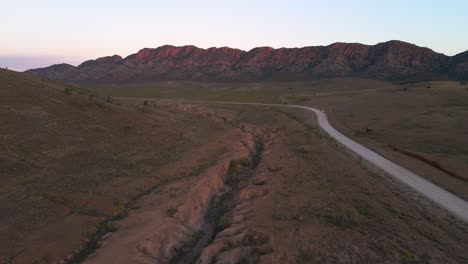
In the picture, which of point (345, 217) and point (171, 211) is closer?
point (345, 217)

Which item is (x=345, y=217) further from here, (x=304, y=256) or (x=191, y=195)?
(x=191, y=195)

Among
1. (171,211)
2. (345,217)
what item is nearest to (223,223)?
(171,211)

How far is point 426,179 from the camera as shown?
20359 mm

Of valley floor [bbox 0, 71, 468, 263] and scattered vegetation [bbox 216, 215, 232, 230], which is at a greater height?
valley floor [bbox 0, 71, 468, 263]

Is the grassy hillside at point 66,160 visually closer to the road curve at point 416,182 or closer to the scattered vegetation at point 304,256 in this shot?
the scattered vegetation at point 304,256

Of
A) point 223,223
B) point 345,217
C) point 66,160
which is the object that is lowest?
point 223,223

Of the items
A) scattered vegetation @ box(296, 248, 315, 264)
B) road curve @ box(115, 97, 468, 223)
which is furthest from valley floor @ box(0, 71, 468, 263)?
road curve @ box(115, 97, 468, 223)

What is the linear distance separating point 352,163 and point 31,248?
22004 millimetres

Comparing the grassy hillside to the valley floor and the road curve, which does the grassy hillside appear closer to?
the valley floor

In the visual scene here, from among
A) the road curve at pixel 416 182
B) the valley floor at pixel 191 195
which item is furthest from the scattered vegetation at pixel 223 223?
the road curve at pixel 416 182

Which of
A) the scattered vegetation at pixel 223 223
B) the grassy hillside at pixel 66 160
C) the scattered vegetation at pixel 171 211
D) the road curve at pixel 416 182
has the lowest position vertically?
the road curve at pixel 416 182

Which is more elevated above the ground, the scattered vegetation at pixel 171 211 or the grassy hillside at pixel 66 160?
the grassy hillside at pixel 66 160

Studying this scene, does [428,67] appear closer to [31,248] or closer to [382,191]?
[382,191]

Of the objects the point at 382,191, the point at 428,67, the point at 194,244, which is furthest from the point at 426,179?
the point at 428,67
